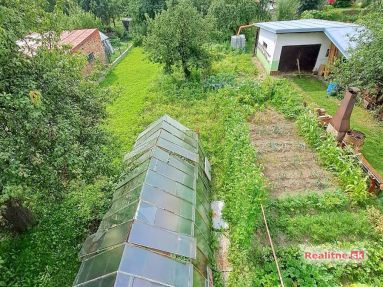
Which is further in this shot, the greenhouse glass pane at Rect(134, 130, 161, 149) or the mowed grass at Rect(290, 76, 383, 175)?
the mowed grass at Rect(290, 76, 383, 175)

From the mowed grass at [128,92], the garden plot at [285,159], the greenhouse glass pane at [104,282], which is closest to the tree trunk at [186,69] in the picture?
the mowed grass at [128,92]

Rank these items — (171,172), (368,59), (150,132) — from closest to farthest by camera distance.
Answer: (171,172) < (368,59) < (150,132)

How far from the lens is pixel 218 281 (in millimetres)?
7645

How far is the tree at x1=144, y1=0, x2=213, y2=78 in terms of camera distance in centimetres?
1770

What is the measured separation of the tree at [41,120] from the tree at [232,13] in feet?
79.2

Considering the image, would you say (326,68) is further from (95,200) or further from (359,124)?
(95,200)

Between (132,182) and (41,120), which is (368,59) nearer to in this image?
(132,182)

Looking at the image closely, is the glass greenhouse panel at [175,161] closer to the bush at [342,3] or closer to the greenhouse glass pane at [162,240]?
the greenhouse glass pane at [162,240]

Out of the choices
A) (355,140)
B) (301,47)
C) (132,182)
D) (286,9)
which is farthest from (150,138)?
(286,9)

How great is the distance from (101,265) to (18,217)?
13.5 ft

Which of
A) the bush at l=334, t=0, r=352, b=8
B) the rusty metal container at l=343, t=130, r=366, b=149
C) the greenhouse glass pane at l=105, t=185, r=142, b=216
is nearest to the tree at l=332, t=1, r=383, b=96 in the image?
the rusty metal container at l=343, t=130, r=366, b=149

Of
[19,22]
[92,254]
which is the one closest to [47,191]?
[92,254]

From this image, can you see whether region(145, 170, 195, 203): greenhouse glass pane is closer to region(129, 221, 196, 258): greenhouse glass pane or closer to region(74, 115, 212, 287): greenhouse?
region(74, 115, 212, 287): greenhouse

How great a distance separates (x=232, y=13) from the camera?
28234mm
